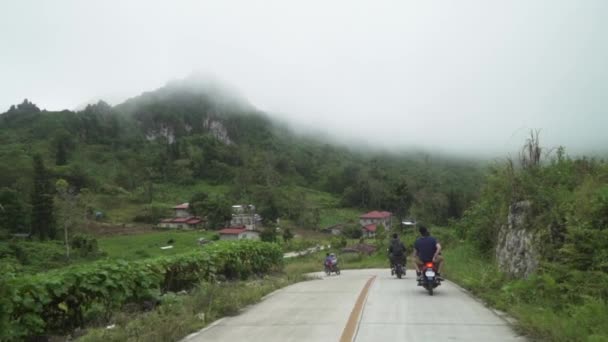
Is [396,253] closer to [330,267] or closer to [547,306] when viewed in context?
[330,267]

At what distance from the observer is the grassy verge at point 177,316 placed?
7.30 meters

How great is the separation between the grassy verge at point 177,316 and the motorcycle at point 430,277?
401 cm

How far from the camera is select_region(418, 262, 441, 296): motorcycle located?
12.0 meters

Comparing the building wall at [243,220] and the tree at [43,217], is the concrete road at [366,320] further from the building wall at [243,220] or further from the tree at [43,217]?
the building wall at [243,220]

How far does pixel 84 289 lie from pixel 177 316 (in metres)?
1.63

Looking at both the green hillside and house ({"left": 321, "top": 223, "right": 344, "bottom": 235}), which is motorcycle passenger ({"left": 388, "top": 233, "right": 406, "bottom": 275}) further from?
house ({"left": 321, "top": 223, "right": 344, "bottom": 235})

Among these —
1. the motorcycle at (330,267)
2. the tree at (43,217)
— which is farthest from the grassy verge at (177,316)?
the tree at (43,217)

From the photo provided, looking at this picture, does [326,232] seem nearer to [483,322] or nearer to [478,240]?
[478,240]

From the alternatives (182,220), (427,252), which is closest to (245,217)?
(182,220)

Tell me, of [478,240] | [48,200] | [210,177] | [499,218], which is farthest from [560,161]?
[210,177]

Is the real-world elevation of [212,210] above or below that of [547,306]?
below

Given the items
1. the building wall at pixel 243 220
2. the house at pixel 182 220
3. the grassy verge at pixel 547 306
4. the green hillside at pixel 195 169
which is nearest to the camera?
the grassy verge at pixel 547 306

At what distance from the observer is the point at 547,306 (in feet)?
27.9

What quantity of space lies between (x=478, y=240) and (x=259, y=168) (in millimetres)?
113041
